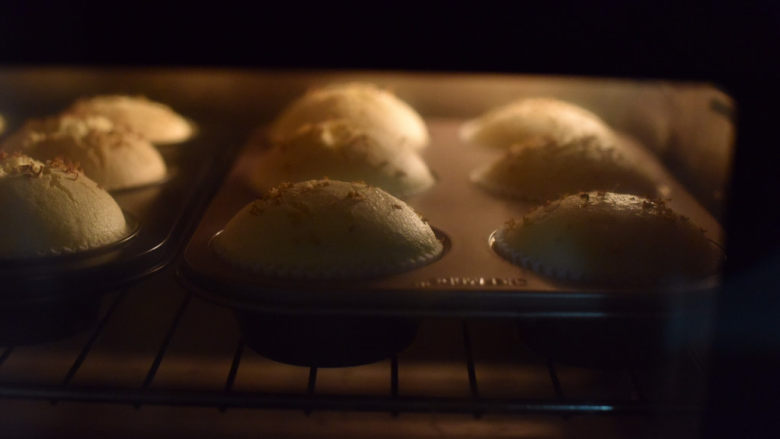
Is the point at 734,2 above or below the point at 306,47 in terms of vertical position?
above

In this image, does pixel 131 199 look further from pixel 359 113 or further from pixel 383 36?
pixel 383 36

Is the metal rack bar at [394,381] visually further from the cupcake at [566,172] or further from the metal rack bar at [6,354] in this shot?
the metal rack bar at [6,354]

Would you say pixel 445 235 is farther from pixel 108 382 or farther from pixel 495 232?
pixel 108 382

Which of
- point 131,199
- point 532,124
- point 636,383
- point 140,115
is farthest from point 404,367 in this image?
point 140,115

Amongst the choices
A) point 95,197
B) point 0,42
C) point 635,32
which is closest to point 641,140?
point 635,32

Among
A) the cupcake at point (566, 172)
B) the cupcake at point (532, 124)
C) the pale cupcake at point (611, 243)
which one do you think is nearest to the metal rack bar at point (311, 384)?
the pale cupcake at point (611, 243)

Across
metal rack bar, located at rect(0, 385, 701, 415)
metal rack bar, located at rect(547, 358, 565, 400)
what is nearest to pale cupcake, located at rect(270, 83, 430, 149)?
metal rack bar, located at rect(547, 358, 565, 400)

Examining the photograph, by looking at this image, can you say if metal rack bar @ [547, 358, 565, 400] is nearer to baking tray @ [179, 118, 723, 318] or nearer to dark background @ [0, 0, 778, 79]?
baking tray @ [179, 118, 723, 318]
